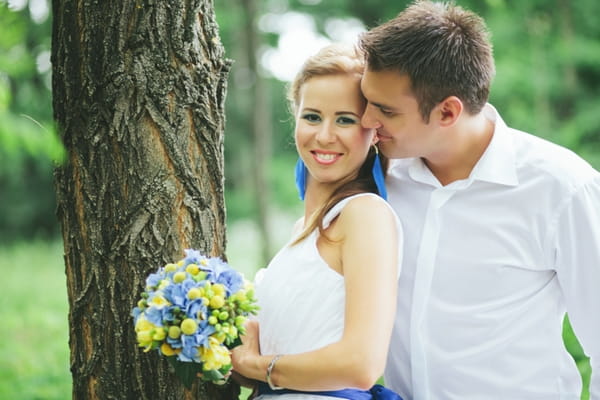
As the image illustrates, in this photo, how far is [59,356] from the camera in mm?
6113

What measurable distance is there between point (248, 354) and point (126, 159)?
2.72 ft

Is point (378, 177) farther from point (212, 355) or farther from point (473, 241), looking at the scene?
Result: point (212, 355)

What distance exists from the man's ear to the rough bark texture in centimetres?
98

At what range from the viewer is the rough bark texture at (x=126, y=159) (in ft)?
7.72

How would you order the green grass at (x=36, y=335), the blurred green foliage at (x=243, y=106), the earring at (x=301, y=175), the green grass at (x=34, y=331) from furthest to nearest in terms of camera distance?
1. the green grass at (x=34, y=331)
2. the green grass at (x=36, y=335)
3. the earring at (x=301, y=175)
4. the blurred green foliage at (x=243, y=106)

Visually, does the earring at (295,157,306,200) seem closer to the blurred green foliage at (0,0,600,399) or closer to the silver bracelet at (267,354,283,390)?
the blurred green foliage at (0,0,600,399)

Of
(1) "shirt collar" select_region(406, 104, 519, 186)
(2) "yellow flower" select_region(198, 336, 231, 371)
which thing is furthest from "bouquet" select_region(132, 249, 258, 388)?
(1) "shirt collar" select_region(406, 104, 519, 186)

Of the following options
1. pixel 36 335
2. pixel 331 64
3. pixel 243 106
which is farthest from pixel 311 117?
pixel 243 106

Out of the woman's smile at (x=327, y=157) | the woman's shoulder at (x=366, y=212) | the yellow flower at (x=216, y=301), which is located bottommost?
the yellow flower at (x=216, y=301)

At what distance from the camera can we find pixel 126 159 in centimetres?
238

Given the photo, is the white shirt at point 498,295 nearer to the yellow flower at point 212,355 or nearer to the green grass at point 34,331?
the yellow flower at point 212,355

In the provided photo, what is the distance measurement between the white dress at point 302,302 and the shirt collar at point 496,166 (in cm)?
51

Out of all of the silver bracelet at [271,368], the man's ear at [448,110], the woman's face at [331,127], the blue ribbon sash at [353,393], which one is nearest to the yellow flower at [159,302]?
the silver bracelet at [271,368]

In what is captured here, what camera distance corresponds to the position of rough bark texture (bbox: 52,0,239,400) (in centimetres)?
235
